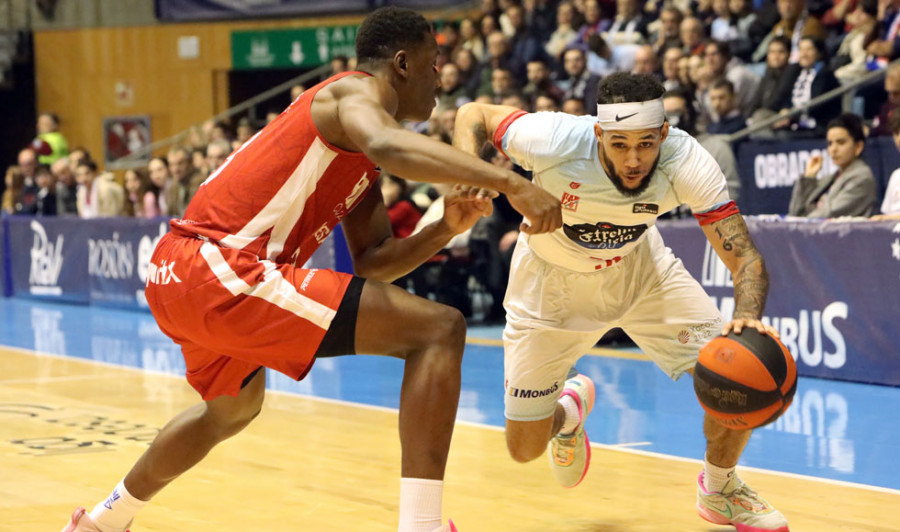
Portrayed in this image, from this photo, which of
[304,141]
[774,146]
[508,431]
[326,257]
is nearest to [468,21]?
[326,257]

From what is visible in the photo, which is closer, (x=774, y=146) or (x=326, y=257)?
(x=774, y=146)

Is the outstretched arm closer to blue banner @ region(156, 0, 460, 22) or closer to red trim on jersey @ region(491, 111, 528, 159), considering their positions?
red trim on jersey @ region(491, 111, 528, 159)

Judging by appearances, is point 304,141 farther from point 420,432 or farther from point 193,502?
point 193,502

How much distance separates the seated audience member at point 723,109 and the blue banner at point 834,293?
2.36 metres

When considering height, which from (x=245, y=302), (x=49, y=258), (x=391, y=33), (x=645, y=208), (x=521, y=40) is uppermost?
(x=521, y=40)

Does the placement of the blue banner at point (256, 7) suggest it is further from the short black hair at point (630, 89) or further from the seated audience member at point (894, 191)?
the short black hair at point (630, 89)

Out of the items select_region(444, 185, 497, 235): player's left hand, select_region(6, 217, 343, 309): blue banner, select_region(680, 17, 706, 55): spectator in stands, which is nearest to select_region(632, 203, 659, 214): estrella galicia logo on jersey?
select_region(444, 185, 497, 235): player's left hand

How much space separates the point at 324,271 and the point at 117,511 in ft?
4.13

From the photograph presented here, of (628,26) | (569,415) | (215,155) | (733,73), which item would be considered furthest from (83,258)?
(569,415)

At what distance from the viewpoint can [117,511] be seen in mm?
4418

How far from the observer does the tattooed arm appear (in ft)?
14.3

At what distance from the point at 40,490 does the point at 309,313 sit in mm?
2397

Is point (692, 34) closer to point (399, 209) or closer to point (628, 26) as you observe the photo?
point (628, 26)

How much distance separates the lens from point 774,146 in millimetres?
10734
